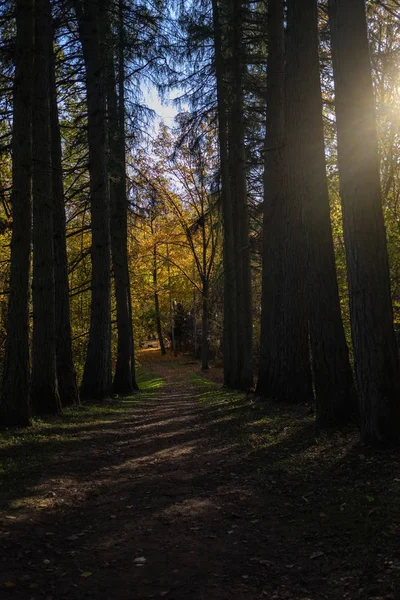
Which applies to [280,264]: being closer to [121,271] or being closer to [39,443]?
[39,443]

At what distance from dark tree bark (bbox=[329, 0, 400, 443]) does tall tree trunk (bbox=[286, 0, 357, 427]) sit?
1.46m

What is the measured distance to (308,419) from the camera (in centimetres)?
816

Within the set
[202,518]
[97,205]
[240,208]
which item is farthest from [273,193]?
[202,518]

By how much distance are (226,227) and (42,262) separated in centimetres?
879

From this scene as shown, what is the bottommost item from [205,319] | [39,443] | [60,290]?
[39,443]

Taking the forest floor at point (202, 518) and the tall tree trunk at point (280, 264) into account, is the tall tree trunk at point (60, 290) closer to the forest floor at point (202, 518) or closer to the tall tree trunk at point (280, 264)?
the forest floor at point (202, 518)

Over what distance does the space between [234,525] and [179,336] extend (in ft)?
146

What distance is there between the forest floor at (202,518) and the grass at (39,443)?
0.03 metres

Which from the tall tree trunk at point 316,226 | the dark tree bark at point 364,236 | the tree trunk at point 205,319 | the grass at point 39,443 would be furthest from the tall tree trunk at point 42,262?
the tree trunk at point 205,319

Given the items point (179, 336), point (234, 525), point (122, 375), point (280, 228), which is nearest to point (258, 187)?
point (280, 228)

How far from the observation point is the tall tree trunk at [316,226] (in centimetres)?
718

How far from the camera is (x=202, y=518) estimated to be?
176 inches

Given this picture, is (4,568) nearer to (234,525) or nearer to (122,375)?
(234,525)

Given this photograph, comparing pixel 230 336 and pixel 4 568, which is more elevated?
pixel 230 336
